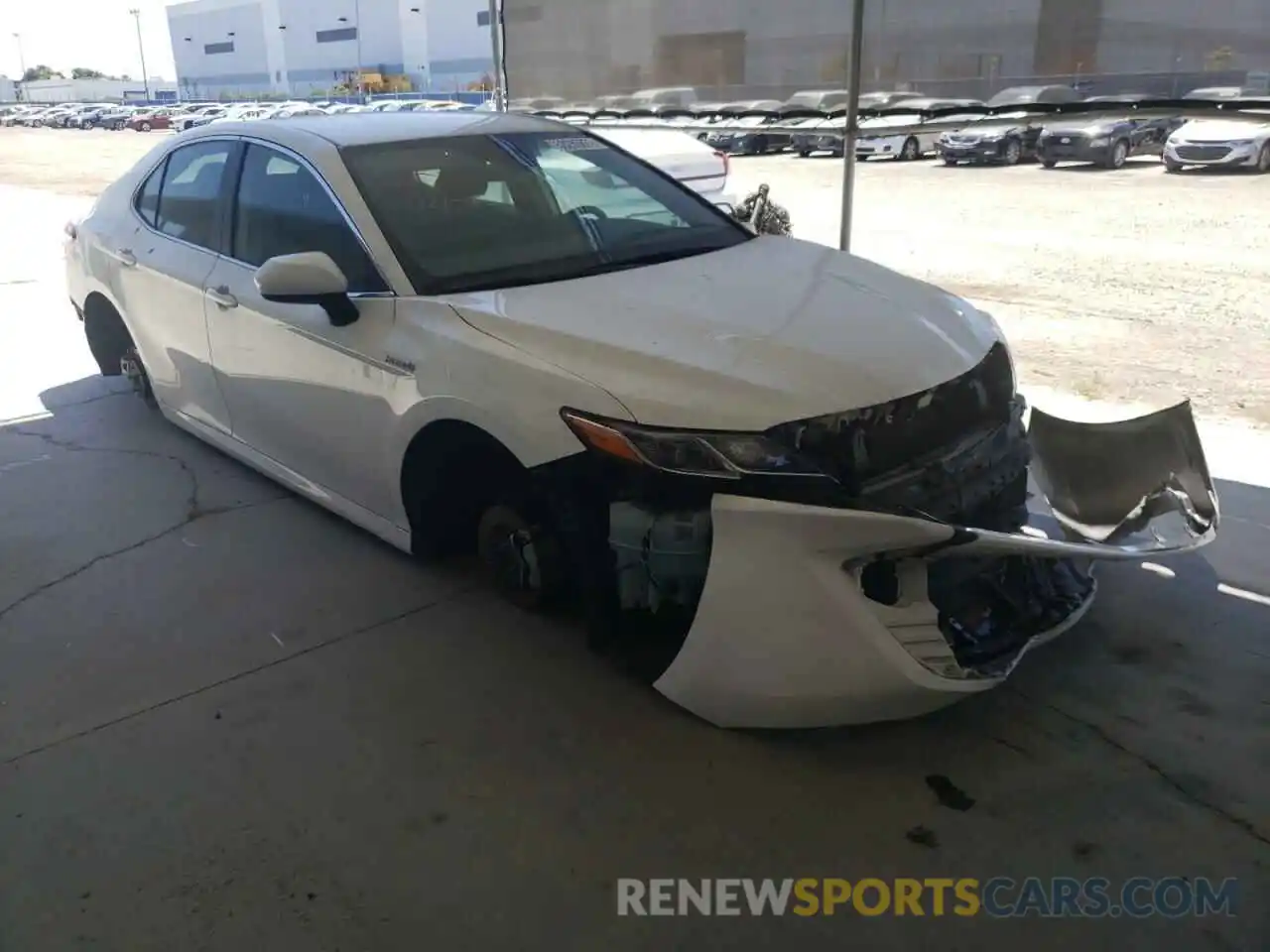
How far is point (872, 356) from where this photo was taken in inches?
109

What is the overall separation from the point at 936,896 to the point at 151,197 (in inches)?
183

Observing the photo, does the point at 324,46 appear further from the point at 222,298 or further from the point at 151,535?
the point at 151,535

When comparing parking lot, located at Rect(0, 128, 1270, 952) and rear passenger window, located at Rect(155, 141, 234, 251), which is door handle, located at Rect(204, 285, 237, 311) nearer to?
rear passenger window, located at Rect(155, 141, 234, 251)

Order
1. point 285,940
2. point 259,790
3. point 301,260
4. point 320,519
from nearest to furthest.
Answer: point 285,940, point 259,790, point 301,260, point 320,519

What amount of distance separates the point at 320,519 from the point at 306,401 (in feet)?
2.42

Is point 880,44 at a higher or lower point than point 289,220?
higher

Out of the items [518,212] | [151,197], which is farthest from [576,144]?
[151,197]

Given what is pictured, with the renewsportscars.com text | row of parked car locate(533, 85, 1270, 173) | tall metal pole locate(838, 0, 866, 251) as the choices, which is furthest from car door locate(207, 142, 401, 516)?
row of parked car locate(533, 85, 1270, 173)

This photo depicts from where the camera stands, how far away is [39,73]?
4872 inches

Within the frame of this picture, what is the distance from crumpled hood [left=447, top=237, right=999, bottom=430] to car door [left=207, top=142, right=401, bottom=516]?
0.46 m

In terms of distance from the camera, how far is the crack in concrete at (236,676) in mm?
2926

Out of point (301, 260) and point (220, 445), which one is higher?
point (301, 260)

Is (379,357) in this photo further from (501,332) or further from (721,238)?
(721,238)

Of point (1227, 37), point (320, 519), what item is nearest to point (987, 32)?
point (1227, 37)
